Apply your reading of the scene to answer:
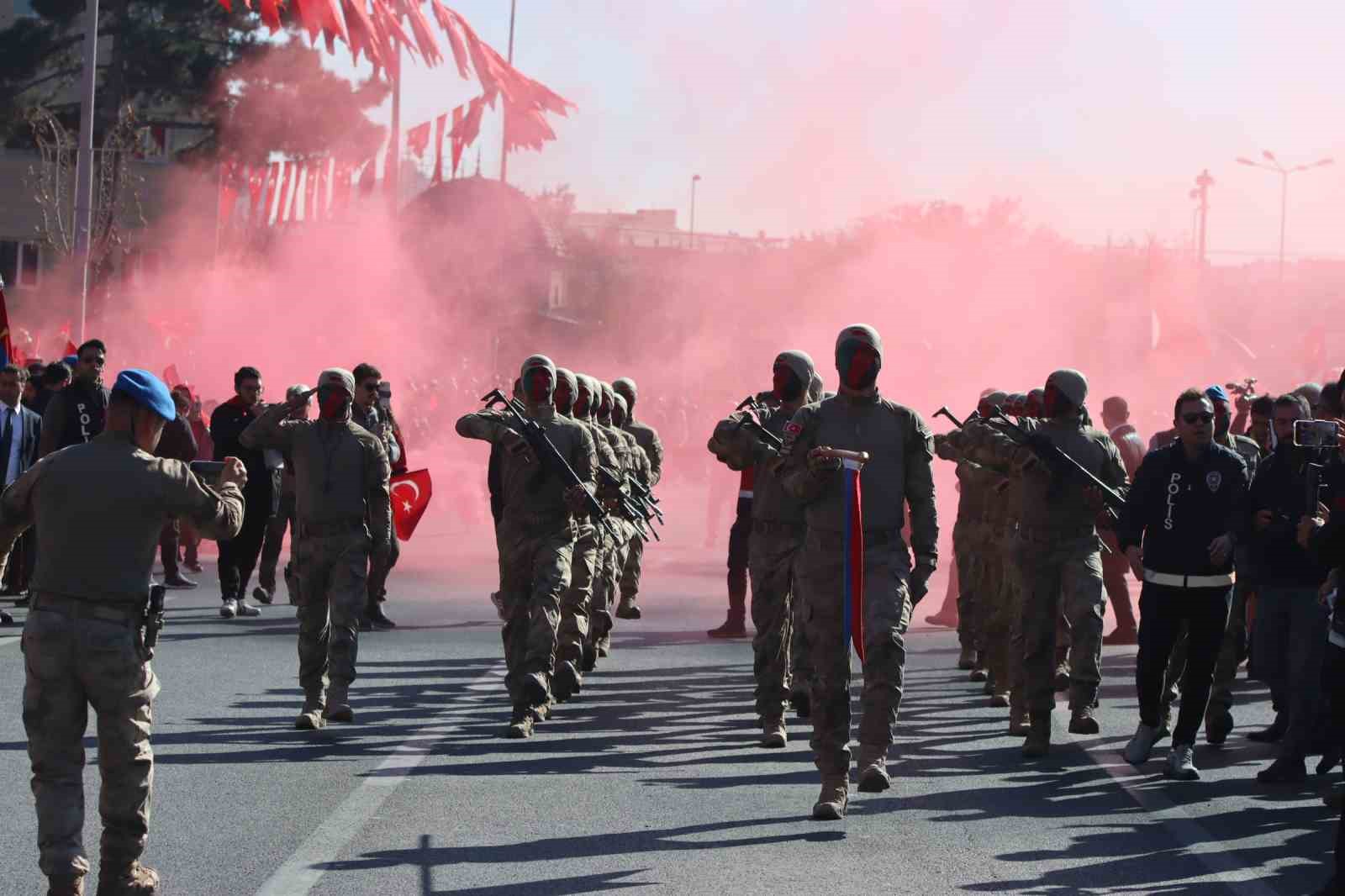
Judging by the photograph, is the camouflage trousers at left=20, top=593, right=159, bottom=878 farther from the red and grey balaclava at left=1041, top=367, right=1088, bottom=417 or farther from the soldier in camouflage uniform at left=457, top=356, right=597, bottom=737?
the red and grey balaclava at left=1041, top=367, right=1088, bottom=417

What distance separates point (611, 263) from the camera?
83938 millimetres

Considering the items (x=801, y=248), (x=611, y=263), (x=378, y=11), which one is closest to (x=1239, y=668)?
(x=378, y=11)

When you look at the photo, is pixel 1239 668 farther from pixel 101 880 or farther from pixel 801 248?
pixel 801 248

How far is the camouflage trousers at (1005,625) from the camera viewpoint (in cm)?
1038

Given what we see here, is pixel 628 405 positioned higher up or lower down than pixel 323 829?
higher up

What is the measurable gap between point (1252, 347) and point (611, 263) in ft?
88.0

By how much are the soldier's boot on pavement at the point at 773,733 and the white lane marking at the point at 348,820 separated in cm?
166

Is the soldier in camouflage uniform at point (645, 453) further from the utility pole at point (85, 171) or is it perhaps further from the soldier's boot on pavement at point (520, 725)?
the utility pole at point (85, 171)

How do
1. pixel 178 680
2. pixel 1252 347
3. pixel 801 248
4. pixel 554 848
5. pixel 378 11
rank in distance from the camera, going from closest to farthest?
1. pixel 554 848
2. pixel 178 680
3. pixel 378 11
4. pixel 801 248
5. pixel 1252 347

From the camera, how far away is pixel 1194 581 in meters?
9.66

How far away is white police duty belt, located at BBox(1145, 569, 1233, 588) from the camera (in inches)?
380

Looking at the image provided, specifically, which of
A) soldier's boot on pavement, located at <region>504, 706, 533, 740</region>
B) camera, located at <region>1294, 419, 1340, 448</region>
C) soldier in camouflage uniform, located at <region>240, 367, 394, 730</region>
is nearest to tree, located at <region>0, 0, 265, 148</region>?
soldier in camouflage uniform, located at <region>240, 367, 394, 730</region>

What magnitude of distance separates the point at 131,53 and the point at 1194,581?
4590 centimetres

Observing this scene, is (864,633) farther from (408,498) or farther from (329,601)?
(408,498)
